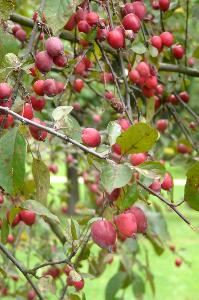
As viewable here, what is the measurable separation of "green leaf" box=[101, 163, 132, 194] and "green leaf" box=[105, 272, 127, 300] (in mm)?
1996

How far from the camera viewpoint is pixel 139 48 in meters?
1.34

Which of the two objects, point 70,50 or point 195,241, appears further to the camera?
point 195,241

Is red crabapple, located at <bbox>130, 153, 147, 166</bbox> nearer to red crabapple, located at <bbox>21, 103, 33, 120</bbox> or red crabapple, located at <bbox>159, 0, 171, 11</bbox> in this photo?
red crabapple, located at <bbox>21, 103, 33, 120</bbox>

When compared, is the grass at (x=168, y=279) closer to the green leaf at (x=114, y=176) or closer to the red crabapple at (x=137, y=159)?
the red crabapple at (x=137, y=159)

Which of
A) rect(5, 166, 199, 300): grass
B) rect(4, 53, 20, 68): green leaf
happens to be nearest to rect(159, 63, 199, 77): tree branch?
rect(4, 53, 20, 68): green leaf

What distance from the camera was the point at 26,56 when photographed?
3.65 ft

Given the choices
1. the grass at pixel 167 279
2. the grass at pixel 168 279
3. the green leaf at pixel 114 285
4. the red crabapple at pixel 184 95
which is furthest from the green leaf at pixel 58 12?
the grass at pixel 168 279

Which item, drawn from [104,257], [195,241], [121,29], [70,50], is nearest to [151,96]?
[121,29]

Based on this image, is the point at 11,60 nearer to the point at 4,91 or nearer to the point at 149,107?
the point at 4,91

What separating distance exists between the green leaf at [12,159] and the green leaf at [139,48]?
0.43 metres

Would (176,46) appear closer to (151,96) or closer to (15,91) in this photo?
(151,96)

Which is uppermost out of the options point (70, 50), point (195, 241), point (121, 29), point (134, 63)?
point (121, 29)

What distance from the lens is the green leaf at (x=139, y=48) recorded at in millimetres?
1328

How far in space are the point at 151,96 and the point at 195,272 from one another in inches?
247
